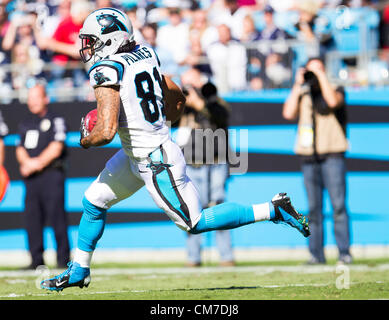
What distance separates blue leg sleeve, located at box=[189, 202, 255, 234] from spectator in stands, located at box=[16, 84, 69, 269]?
395 cm

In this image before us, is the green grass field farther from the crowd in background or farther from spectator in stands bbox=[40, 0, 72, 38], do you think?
spectator in stands bbox=[40, 0, 72, 38]

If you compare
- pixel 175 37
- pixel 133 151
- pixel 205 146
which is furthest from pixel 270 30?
pixel 133 151

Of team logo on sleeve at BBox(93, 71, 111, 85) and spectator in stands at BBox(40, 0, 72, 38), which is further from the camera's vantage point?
spectator in stands at BBox(40, 0, 72, 38)

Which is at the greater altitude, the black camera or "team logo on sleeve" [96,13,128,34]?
"team logo on sleeve" [96,13,128,34]

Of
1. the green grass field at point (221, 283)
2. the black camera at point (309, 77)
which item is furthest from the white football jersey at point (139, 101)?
the black camera at point (309, 77)

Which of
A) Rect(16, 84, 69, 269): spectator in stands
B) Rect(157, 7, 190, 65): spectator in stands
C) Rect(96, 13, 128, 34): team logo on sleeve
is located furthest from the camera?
Rect(157, 7, 190, 65): spectator in stands

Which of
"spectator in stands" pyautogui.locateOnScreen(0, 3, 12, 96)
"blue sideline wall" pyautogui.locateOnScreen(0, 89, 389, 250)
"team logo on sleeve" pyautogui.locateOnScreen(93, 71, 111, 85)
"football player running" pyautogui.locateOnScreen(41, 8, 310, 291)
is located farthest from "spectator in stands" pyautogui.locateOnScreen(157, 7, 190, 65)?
"team logo on sleeve" pyautogui.locateOnScreen(93, 71, 111, 85)

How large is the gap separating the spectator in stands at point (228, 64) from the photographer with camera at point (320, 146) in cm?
183

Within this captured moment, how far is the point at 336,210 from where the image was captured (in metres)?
8.88

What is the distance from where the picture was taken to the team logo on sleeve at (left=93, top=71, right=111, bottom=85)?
549 centimetres

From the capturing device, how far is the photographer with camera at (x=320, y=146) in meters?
8.82

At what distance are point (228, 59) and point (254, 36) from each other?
0.83m

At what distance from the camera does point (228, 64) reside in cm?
1080

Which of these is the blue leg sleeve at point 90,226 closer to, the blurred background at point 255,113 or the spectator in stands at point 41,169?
the spectator in stands at point 41,169
